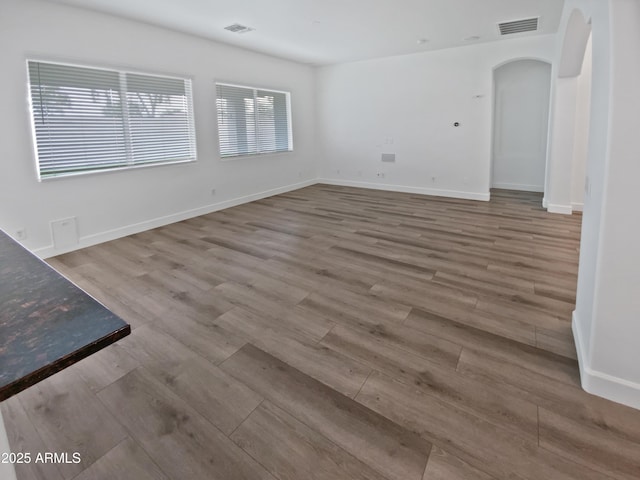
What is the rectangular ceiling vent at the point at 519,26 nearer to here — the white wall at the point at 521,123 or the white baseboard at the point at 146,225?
the white wall at the point at 521,123

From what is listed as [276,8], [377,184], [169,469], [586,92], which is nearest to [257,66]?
[276,8]

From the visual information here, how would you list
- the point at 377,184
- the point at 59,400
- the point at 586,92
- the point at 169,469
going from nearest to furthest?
the point at 169,469 → the point at 59,400 → the point at 586,92 → the point at 377,184

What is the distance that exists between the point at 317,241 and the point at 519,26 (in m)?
4.39

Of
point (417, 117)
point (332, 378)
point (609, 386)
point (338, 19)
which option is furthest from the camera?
point (417, 117)

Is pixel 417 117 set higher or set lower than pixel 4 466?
higher

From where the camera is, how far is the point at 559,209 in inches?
221

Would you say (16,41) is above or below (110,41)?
below

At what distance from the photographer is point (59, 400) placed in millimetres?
1906

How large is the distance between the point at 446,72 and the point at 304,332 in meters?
6.12

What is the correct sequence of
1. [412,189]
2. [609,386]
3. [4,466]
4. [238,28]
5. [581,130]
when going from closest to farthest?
[4,466] → [609,386] → [238,28] → [581,130] → [412,189]

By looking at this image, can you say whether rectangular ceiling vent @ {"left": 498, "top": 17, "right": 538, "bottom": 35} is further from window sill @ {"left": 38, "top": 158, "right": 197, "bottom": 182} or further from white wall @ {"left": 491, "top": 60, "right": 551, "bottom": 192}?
window sill @ {"left": 38, "top": 158, "right": 197, "bottom": 182}

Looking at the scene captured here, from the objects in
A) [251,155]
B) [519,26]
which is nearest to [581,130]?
[519,26]

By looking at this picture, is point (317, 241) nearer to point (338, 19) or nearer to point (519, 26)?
point (338, 19)

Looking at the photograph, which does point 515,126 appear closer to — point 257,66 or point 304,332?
point 257,66
